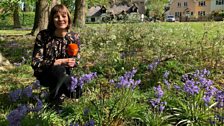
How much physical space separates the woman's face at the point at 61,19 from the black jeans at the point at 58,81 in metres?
0.56

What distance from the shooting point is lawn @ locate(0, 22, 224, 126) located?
4453 mm

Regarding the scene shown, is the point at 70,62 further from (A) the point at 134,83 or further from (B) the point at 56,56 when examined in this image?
(A) the point at 134,83

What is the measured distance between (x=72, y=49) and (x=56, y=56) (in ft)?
1.02

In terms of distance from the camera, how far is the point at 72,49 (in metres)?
5.14

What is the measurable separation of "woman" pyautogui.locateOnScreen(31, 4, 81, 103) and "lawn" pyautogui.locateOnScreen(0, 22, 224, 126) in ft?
0.74

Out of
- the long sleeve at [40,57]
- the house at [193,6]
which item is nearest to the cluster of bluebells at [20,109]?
the long sleeve at [40,57]

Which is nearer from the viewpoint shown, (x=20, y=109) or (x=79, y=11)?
(x=20, y=109)

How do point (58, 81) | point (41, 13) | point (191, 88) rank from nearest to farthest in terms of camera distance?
point (191, 88), point (58, 81), point (41, 13)

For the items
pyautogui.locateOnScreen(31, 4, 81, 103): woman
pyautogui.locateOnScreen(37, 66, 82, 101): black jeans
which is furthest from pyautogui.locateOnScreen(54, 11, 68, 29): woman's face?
pyautogui.locateOnScreen(37, 66, 82, 101): black jeans

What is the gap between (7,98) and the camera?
19.2 ft

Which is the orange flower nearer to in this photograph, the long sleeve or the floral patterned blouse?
the floral patterned blouse

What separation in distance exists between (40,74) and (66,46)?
0.52m

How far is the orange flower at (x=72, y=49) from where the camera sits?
16.9ft

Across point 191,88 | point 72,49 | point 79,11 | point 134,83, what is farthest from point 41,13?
point 191,88
